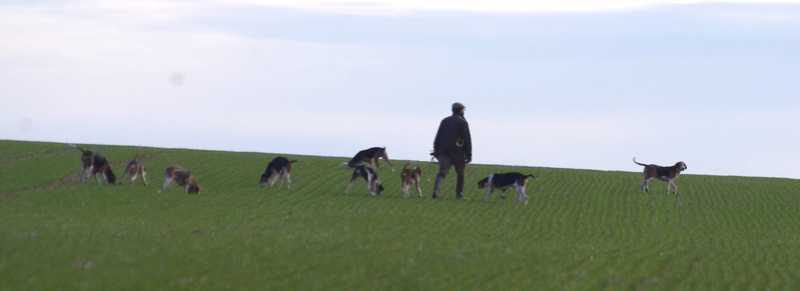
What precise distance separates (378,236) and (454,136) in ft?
35.3

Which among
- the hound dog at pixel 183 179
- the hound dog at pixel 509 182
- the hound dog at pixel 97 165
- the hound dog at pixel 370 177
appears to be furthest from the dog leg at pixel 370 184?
the hound dog at pixel 97 165

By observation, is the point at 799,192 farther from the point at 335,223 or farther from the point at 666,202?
the point at 335,223

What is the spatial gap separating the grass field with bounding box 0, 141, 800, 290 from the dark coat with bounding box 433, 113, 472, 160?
4.17 feet

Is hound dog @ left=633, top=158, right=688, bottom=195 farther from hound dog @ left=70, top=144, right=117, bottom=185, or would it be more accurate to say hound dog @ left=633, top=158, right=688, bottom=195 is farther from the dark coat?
hound dog @ left=70, top=144, right=117, bottom=185

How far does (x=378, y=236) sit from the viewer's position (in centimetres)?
1708

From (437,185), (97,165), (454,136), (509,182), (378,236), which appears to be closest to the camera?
(378,236)

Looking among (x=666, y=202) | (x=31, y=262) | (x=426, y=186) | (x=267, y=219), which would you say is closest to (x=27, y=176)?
(x=426, y=186)

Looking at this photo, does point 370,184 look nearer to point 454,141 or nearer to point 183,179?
point 454,141

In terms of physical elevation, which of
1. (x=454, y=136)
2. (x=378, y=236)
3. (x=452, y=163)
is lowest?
(x=378, y=236)

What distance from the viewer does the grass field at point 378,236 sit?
1169 cm

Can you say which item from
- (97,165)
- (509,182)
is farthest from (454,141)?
(97,165)

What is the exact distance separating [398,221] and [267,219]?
247 centimetres

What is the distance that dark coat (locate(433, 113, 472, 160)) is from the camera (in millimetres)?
27559

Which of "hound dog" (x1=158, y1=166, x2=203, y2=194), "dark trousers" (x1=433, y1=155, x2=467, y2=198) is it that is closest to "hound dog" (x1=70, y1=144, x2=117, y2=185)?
"hound dog" (x1=158, y1=166, x2=203, y2=194)
